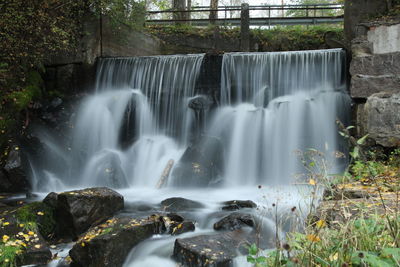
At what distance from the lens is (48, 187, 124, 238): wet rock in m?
5.91

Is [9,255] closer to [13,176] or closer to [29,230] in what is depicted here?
[29,230]

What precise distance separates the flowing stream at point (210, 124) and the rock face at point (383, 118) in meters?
0.97

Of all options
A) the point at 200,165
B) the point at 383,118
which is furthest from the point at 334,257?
the point at 200,165

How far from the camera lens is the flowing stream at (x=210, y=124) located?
29.2 feet

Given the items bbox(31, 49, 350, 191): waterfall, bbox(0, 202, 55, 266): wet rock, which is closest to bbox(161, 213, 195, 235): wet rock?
bbox(0, 202, 55, 266): wet rock

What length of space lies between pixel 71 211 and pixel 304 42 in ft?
36.4

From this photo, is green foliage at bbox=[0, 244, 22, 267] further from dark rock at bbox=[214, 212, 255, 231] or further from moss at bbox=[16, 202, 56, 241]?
dark rock at bbox=[214, 212, 255, 231]

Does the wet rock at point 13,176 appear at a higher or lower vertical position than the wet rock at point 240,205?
higher

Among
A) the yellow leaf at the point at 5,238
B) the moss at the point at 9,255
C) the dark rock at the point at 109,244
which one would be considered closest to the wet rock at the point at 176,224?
the dark rock at the point at 109,244

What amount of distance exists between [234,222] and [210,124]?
479 centimetres

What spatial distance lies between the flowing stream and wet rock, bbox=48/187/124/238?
1.31 metres

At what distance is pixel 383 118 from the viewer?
286 inches

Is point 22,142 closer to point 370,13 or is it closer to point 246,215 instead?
point 246,215

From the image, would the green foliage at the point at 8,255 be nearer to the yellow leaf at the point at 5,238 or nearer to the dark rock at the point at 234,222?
the yellow leaf at the point at 5,238
